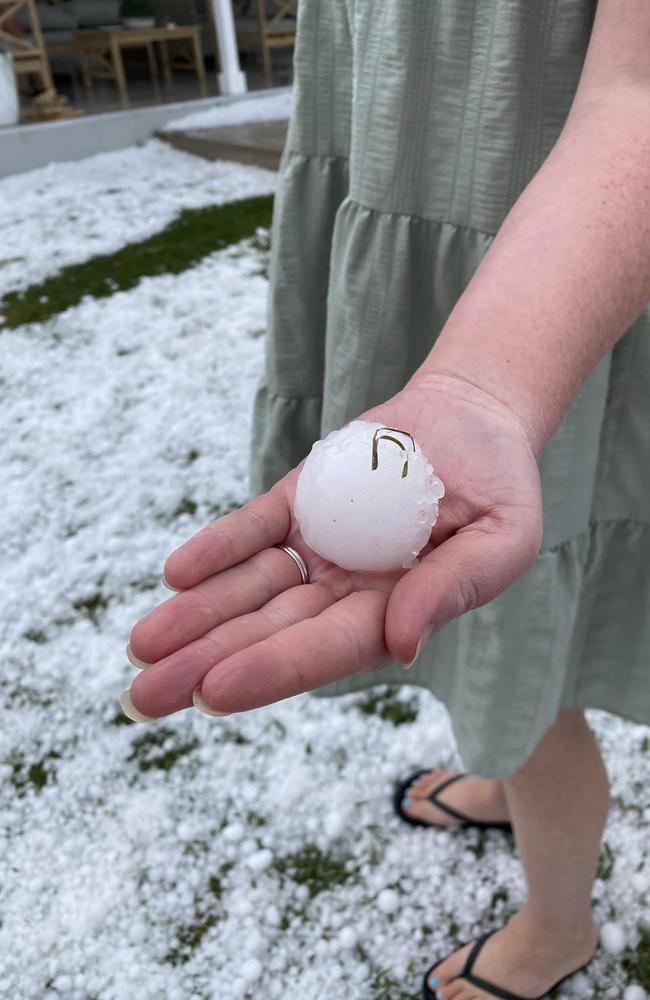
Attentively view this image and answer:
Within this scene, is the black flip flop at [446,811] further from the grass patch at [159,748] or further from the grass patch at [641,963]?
the grass patch at [159,748]

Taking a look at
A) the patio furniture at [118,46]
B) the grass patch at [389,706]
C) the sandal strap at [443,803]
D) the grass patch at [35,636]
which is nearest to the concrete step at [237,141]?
the patio furniture at [118,46]

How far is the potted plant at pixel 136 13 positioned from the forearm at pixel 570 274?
28.6ft

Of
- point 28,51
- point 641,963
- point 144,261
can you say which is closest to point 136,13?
point 28,51

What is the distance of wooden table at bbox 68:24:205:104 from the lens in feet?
24.4

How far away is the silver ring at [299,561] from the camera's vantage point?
85cm

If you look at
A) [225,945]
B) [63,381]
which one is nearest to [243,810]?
[225,945]

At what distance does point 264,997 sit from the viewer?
1.36 m

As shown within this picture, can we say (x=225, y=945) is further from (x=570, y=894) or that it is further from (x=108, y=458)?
(x=108, y=458)

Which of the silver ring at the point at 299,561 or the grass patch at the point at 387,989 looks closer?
the silver ring at the point at 299,561

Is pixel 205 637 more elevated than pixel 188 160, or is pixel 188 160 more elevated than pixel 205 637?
pixel 205 637

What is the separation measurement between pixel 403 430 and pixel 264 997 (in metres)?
1.06

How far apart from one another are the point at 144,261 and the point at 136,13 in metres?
5.34

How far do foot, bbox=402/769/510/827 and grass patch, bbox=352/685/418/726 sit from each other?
0.22 metres

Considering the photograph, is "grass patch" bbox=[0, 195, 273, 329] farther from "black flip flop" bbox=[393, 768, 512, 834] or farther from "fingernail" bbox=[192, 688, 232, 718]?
"fingernail" bbox=[192, 688, 232, 718]
